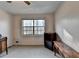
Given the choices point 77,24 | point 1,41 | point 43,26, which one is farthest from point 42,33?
point 77,24

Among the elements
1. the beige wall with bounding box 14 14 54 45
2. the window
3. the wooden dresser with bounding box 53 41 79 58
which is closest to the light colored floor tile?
the wooden dresser with bounding box 53 41 79 58

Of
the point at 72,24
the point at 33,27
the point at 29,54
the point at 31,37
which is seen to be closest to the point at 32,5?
the point at 29,54

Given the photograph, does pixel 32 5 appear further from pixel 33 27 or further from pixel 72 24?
pixel 33 27

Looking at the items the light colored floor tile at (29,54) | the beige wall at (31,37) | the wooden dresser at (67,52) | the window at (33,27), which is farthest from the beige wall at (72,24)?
the window at (33,27)

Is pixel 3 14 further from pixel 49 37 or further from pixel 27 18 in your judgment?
pixel 49 37

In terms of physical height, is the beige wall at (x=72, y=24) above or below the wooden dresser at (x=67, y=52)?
above

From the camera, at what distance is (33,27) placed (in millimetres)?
9062

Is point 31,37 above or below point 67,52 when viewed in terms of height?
above

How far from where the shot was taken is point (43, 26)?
9031 mm

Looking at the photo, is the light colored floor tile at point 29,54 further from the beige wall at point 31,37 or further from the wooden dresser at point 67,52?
the beige wall at point 31,37

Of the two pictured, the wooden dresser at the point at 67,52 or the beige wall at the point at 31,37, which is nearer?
the wooden dresser at the point at 67,52

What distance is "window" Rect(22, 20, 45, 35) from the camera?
9.05m

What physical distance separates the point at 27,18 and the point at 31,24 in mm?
487

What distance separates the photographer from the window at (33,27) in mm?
9055
